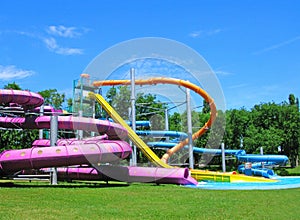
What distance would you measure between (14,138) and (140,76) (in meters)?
14.4

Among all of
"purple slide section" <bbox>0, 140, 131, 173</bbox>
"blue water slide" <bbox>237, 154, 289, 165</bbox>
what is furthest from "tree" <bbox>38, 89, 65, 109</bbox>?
"purple slide section" <bbox>0, 140, 131, 173</bbox>

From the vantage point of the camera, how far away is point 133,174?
52.5ft

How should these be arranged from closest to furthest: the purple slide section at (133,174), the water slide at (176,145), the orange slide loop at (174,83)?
the purple slide section at (133,174)
the water slide at (176,145)
the orange slide loop at (174,83)

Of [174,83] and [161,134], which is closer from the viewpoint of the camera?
[174,83]

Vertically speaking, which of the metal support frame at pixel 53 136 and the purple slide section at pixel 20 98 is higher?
the purple slide section at pixel 20 98

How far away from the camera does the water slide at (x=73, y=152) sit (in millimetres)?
12805

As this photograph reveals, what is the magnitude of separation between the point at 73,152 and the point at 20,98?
4.12 meters

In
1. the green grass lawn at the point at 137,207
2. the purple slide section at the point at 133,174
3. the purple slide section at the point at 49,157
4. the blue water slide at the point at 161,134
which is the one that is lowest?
the green grass lawn at the point at 137,207

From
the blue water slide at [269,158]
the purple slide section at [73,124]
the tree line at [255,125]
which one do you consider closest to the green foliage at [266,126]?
the tree line at [255,125]

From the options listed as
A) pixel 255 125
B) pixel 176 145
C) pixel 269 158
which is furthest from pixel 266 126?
pixel 176 145

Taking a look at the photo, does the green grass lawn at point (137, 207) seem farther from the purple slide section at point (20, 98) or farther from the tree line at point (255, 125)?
the tree line at point (255, 125)

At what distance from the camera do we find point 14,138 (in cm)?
3089

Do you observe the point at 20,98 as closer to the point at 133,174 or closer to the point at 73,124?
the point at 73,124

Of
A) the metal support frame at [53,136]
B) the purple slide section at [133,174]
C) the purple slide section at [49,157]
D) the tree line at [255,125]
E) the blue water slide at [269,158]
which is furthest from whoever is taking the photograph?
the tree line at [255,125]
